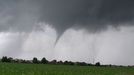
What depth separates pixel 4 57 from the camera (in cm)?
17825

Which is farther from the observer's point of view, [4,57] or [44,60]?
[44,60]

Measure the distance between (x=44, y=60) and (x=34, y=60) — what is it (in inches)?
226

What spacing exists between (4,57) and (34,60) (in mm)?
24635

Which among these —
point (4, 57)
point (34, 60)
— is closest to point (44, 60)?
point (34, 60)

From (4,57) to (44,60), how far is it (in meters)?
28.1

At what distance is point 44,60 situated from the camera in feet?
651

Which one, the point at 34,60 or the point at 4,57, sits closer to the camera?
the point at 4,57

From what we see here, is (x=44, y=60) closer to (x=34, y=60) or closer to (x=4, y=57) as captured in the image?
(x=34, y=60)

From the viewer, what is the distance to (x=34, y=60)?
199m
